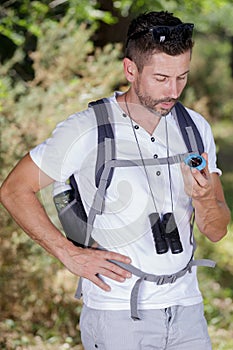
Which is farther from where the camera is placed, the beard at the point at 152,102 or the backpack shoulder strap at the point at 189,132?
the backpack shoulder strap at the point at 189,132

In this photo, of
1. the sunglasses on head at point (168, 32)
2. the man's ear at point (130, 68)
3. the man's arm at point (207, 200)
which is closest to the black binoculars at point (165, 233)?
the man's arm at point (207, 200)

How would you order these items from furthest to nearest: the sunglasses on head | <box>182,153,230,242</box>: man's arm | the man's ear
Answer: the man's ear < the sunglasses on head < <box>182,153,230,242</box>: man's arm

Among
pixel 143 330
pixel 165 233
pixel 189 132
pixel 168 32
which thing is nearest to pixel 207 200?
pixel 165 233

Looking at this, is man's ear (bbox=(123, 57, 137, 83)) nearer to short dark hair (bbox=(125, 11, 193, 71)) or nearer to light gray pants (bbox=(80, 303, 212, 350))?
short dark hair (bbox=(125, 11, 193, 71))

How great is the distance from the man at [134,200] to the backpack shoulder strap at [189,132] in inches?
1.3

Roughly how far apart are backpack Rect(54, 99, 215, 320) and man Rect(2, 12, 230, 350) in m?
0.02

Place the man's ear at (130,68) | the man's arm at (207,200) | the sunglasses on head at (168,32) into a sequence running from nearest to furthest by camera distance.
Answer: the man's arm at (207,200) < the sunglasses on head at (168,32) < the man's ear at (130,68)

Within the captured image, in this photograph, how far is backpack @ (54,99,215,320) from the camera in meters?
3.28

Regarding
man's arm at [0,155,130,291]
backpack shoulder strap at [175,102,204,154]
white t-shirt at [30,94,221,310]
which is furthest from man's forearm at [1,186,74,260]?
backpack shoulder strap at [175,102,204,154]

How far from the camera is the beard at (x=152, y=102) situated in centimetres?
336

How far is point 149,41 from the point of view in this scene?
11.0 ft

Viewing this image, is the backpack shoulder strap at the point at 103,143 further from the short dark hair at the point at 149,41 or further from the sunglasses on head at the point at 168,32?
the sunglasses on head at the point at 168,32

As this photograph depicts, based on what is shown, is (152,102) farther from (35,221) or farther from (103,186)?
(35,221)

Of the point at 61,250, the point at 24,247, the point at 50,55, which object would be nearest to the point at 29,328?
the point at 24,247
